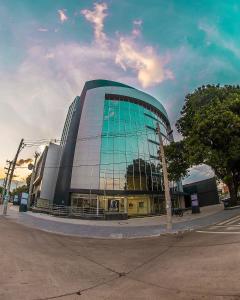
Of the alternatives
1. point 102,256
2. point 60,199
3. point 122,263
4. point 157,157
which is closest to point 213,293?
point 122,263

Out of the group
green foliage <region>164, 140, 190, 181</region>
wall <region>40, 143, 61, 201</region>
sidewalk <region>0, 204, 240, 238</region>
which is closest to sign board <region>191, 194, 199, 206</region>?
green foliage <region>164, 140, 190, 181</region>

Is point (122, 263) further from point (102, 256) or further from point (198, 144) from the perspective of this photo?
point (198, 144)

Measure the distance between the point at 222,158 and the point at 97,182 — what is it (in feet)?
57.7

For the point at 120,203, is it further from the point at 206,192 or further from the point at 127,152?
the point at 206,192

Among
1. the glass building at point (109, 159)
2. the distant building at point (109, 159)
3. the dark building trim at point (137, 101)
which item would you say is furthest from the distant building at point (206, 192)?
the dark building trim at point (137, 101)

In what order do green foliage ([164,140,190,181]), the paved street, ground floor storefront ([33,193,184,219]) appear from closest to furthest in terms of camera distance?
the paved street
green foliage ([164,140,190,181])
ground floor storefront ([33,193,184,219])

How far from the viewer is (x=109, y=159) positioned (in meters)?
34.0

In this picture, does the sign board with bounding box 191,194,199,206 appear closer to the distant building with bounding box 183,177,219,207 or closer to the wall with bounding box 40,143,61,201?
the distant building with bounding box 183,177,219,207

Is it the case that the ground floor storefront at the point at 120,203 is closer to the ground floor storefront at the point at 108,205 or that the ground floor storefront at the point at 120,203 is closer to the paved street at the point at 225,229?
the ground floor storefront at the point at 108,205

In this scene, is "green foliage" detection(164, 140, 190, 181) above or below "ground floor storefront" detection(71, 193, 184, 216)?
above

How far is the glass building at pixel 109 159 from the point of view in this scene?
1277 inches

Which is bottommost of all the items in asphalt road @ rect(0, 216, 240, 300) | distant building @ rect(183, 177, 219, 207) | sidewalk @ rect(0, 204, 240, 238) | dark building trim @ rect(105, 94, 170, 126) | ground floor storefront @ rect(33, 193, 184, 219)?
asphalt road @ rect(0, 216, 240, 300)

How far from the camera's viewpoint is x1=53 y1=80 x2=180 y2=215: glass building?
32438 mm

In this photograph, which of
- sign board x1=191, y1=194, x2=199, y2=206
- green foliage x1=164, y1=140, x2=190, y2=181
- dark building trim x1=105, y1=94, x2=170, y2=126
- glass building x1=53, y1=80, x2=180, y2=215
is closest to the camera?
sign board x1=191, y1=194, x2=199, y2=206
